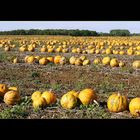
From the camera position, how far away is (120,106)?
659 centimetres

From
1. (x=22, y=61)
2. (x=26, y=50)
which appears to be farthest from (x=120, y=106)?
(x=26, y=50)

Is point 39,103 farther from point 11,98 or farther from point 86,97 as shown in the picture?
point 86,97

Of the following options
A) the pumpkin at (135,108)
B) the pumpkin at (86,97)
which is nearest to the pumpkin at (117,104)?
the pumpkin at (135,108)

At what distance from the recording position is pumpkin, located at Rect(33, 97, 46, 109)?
6750mm

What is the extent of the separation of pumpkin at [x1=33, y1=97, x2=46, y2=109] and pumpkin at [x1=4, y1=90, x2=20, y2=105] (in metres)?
0.41

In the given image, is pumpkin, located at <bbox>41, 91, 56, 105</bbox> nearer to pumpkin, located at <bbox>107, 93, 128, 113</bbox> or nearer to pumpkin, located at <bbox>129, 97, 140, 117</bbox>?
A: pumpkin, located at <bbox>107, 93, 128, 113</bbox>

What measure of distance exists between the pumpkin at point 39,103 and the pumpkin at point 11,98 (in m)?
0.41

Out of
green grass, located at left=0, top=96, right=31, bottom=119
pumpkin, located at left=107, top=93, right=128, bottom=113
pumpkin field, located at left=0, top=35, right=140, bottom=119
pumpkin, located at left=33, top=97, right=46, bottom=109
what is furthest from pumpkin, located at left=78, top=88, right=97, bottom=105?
green grass, located at left=0, top=96, right=31, bottom=119

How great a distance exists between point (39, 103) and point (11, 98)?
561 mm

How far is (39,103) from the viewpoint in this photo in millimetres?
6770

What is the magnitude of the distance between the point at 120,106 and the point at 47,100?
126 cm

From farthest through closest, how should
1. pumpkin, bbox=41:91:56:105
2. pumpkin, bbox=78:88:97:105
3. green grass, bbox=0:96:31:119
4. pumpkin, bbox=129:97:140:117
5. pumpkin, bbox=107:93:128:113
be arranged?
pumpkin, bbox=41:91:56:105 < pumpkin, bbox=78:88:97:105 < pumpkin, bbox=107:93:128:113 < pumpkin, bbox=129:97:140:117 < green grass, bbox=0:96:31:119
